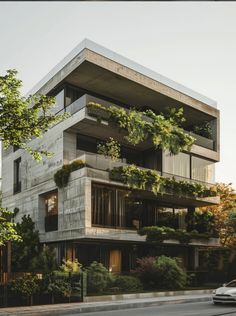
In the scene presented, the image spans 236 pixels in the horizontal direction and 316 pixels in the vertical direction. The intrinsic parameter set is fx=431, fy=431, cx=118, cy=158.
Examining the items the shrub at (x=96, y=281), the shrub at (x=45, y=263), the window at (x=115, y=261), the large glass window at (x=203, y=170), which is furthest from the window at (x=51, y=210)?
the large glass window at (x=203, y=170)

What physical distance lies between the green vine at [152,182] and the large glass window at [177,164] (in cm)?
151

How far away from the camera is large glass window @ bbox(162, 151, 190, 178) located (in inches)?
1293

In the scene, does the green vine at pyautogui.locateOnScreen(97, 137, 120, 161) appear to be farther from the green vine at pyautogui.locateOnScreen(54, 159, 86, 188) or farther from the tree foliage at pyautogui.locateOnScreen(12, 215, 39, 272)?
the tree foliage at pyautogui.locateOnScreen(12, 215, 39, 272)

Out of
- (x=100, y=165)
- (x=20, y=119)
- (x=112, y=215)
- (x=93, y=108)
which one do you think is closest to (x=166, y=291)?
(x=112, y=215)

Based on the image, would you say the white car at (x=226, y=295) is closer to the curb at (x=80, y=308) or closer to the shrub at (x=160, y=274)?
the curb at (x=80, y=308)

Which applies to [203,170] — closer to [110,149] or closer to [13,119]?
[110,149]

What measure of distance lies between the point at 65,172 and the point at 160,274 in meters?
8.83

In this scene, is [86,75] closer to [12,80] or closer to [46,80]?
[46,80]

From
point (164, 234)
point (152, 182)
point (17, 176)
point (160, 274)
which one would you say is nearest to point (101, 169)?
point (152, 182)

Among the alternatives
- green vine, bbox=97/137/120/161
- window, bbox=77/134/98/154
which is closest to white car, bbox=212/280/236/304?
green vine, bbox=97/137/120/161

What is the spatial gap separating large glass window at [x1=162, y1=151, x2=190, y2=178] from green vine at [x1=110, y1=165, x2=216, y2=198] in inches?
59.5

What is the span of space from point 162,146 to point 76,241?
906 cm

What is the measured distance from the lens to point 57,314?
16.6 meters

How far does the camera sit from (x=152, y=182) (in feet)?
96.8
